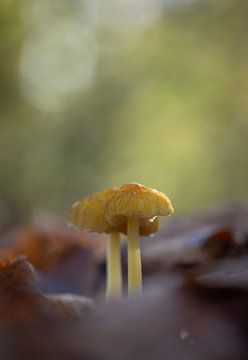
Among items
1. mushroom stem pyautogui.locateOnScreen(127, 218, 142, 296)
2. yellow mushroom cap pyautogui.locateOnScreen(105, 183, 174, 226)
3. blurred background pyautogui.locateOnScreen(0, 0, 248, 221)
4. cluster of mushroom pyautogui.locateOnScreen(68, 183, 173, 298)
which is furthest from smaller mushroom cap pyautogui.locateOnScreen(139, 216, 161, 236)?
blurred background pyautogui.locateOnScreen(0, 0, 248, 221)

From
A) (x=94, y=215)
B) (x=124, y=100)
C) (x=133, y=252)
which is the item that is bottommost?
(x=133, y=252)

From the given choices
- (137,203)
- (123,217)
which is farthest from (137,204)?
(123,217)

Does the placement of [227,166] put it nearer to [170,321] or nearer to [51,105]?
[51,105]

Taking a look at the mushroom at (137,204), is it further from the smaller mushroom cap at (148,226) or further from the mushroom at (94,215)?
the smaller mushroom cap at (148,226)

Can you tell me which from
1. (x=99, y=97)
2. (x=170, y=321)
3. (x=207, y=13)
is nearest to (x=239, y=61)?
(x=207, y=13)

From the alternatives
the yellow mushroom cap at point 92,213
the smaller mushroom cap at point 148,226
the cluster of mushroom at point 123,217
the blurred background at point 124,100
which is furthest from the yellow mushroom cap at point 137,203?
the blurred background at point 124,100

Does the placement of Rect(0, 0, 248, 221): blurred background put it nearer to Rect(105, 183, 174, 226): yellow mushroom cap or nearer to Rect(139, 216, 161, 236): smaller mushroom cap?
Rect(139, 216, 161, 236): smaller mushroom cap

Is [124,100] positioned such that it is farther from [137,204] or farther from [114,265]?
[137,204]
